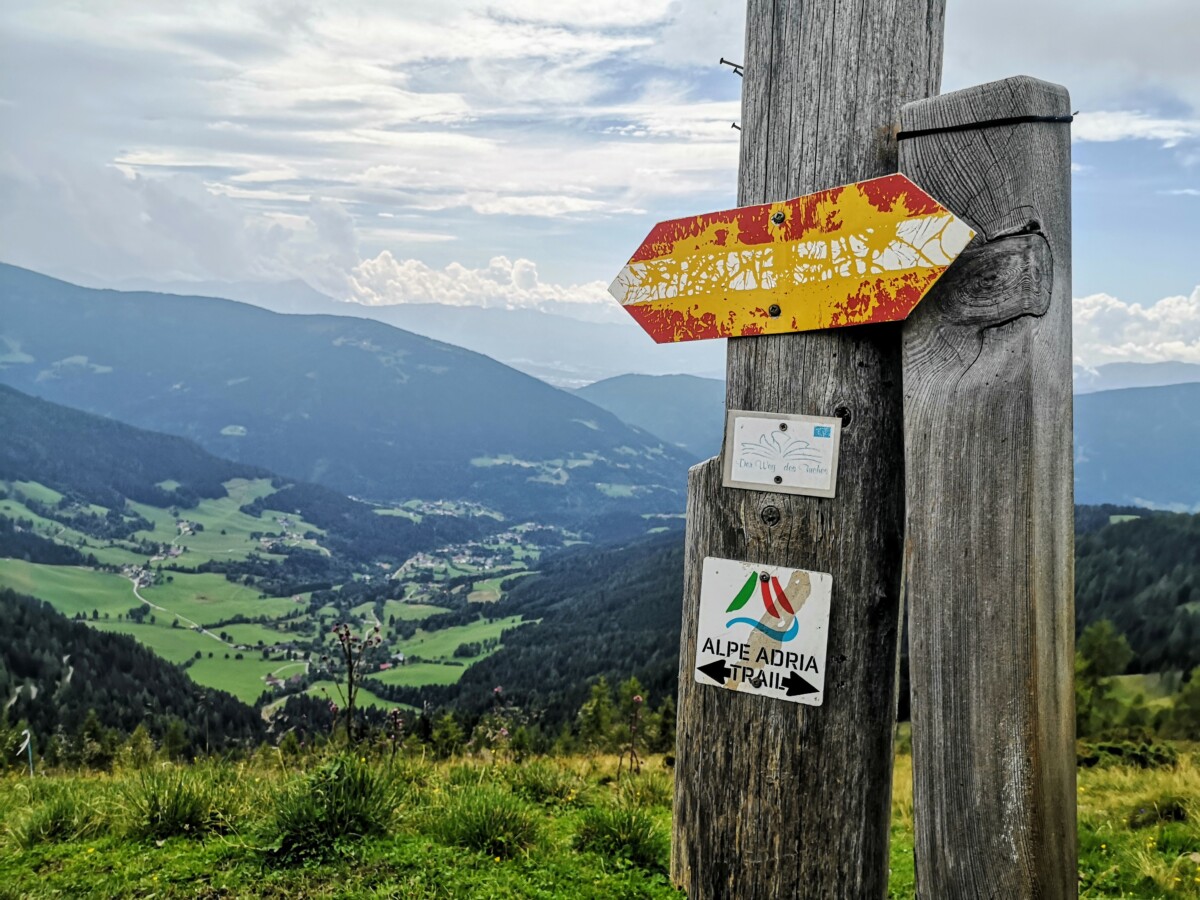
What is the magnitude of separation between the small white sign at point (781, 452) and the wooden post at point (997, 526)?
0.23 meters

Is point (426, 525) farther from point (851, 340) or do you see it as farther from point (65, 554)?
point (851, 340)

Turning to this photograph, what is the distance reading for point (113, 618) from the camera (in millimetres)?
103812

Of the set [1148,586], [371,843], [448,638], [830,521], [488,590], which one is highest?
[830,521]

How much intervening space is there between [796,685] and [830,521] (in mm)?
406

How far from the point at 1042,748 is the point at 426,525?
656 ft

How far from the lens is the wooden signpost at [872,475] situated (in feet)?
5.37

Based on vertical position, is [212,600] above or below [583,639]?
below

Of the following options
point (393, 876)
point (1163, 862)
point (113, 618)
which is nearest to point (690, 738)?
point (393, 876)

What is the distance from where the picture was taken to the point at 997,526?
5.38 ft

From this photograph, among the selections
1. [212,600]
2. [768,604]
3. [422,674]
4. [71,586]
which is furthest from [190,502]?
[768,604]

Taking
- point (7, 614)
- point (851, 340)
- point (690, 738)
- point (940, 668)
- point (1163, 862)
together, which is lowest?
point (7, 614)

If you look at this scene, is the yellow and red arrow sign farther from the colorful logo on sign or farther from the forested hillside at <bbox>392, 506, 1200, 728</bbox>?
the forested hillside at <bbox>392, 506, 1200, 728</bbox>

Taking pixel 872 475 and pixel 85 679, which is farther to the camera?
pixel 85 679

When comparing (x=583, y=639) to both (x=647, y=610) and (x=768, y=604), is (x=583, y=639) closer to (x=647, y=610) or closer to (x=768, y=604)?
(x=647, y=610)
